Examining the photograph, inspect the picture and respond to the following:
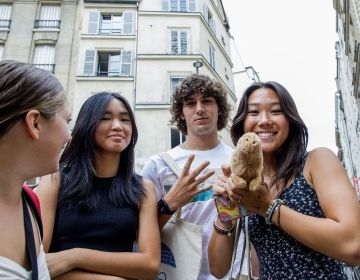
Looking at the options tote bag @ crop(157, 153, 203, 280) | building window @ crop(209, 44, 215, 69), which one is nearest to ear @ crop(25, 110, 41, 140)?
tote bag @ crop(157, 153, 203, 280)

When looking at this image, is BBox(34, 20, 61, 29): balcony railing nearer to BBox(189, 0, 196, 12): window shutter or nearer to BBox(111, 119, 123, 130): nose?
BBox(189, 0, 196, 12): window shutter

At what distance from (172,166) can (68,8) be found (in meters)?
19.1

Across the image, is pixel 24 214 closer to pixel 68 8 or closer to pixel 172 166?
pixel 172 166

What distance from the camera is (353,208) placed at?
1351 mm

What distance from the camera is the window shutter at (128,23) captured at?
58.1 feet

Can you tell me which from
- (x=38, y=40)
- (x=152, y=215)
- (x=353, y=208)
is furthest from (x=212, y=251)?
(x=38, y=40)

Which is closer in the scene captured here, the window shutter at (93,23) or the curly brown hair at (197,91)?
the curly brown hair at (197,91)

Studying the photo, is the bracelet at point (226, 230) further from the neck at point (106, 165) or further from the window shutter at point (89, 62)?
the window shutter at point (89, 62)

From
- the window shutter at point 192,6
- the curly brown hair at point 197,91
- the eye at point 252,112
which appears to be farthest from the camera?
the window shutter at point 192,6

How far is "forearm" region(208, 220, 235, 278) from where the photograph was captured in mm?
1840

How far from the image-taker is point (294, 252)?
1481mm

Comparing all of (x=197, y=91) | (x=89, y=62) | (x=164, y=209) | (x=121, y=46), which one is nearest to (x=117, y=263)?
(x=164, y=209)

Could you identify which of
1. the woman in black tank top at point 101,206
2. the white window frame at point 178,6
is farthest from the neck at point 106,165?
the white window frame at point 178,6

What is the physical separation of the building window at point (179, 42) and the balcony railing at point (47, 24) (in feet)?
23.5
